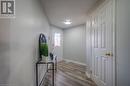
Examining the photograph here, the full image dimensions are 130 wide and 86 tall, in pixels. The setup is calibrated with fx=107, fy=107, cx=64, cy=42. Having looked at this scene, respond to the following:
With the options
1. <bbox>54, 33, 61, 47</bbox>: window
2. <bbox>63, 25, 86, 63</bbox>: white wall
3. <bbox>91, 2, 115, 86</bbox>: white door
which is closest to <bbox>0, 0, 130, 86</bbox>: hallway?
<bbox>91, 2, 115, 86</bbox>: white door

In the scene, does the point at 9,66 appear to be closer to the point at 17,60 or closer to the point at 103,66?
the point at 17,60

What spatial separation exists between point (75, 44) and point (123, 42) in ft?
15.8

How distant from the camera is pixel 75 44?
6.56 meters

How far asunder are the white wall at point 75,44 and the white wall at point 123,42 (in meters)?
3.97

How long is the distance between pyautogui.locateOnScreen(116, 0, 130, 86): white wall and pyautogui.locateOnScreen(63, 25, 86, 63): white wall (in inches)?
156

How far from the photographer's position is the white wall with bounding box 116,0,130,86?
1.63 meters

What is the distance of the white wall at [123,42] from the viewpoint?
1.63m

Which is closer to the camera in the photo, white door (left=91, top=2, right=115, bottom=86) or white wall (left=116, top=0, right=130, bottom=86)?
white wall (left=116, top=0, right=130, bottom=86)

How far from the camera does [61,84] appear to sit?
3.12 metres

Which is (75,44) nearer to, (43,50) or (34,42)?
(43,50)

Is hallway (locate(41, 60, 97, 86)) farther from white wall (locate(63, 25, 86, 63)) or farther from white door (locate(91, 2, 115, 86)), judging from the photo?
white wall (locate(63, 25, 86, 63))

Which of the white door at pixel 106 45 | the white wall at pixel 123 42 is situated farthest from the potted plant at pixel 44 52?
the white wall at pixel 123 42

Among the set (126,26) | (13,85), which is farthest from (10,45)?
(126,26)

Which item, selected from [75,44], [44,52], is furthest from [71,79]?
[75,44]
